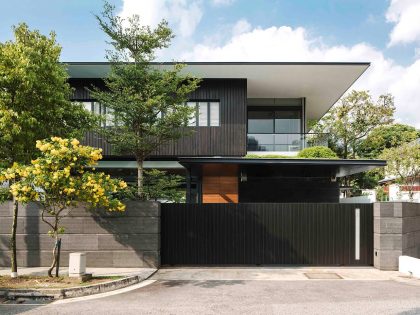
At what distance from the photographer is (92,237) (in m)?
12.9

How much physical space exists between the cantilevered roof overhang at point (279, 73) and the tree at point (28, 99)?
6848 mm

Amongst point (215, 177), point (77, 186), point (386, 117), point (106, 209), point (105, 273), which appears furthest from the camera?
point (386, 117)

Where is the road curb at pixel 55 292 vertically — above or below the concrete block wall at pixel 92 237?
below

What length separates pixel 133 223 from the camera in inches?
512

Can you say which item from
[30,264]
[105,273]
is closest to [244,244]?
[105,273]

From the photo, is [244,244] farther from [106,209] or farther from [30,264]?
[30,264]

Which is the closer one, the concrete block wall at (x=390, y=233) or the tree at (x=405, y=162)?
the concrete block wall at (x=390, y=233)

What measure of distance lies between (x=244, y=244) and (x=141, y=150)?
17.4 feet

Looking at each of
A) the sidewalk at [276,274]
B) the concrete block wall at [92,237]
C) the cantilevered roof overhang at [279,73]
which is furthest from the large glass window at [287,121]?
the concrete block wall at [92,237]

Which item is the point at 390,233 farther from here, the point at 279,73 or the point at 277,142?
the point at 279,73

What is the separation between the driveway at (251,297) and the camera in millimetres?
8414

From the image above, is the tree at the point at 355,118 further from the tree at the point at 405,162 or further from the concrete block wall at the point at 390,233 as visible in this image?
the concrete block wall at the point at 390,233

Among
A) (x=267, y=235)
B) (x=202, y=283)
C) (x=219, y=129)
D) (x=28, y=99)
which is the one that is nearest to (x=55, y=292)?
(x=202, y=283)

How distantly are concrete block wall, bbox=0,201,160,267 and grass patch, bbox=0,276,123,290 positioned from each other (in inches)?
69.5
